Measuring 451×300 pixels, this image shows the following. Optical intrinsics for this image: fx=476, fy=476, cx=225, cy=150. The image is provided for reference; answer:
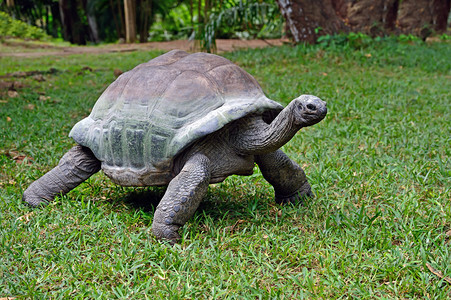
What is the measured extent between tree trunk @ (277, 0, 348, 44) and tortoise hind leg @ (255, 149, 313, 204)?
7.12 meters

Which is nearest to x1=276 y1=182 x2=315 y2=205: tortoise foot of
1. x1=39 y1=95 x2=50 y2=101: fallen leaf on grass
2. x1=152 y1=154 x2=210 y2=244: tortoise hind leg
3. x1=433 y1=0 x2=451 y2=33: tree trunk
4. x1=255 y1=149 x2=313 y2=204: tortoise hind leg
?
x1=255 y1=149 x2=313 y2=204: tortoise hind leg

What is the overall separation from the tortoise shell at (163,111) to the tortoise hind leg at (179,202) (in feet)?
0.53

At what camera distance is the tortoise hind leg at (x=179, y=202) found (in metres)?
2.78

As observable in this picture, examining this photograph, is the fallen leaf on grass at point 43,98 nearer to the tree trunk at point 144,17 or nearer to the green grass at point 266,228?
the green grass at point 266,228

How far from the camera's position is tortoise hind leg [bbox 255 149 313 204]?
3.30 meters

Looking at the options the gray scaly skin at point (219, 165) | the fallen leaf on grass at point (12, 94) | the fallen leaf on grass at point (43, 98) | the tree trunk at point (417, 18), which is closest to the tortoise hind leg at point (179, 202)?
the gray scaly skin at point (219, 165)

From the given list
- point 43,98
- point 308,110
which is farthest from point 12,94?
point 308,110

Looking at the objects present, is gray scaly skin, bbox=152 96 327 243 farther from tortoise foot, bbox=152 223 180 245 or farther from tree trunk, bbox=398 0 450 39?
tree trunk, bbox=398 0 450 39

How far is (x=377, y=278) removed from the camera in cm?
239

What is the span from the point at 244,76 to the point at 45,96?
5021mm

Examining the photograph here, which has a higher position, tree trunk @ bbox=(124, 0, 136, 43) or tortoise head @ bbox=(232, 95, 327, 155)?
tortoise head @ bbox=(232, 95, 327, 155)

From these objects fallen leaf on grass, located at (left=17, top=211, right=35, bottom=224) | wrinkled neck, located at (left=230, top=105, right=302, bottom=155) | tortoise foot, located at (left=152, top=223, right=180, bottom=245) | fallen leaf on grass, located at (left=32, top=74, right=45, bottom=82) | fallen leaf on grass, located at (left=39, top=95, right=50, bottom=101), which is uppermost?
wrinkled neck, located at (left=230, top=105, right=302, bottom=155)

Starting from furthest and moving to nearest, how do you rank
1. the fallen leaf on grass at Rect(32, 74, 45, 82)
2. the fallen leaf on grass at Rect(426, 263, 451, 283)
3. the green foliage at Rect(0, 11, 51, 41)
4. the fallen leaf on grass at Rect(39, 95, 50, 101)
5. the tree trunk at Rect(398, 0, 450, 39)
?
1. the green foliage at Rect(0, 11, 51, 41)
2. the tree trunk at Rect(398, 0, 450, 39)
3. the fallen leaf on grass at Rect(32, 74, 45, 82)
4. the fallen leaf on grass at Rect(39, 95, 50, 101)
5. the fallen leaf on grass at Rect(426, 263, 451, 283)

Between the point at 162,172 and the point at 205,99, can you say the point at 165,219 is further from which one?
the point at 205,99
